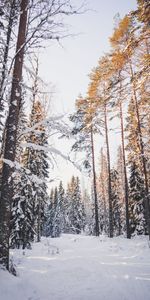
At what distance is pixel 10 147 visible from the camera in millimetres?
6172

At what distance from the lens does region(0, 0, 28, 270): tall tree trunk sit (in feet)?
18.3

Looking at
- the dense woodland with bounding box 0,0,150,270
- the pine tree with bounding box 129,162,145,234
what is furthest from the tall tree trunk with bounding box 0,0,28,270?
the pine tree with bounding box 129,162,145,234

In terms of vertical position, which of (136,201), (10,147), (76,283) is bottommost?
(76,283)

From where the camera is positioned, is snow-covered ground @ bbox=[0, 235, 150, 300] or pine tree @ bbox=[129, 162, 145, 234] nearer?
snow-covered ground @ bbox=[0, 235, 150, 300]

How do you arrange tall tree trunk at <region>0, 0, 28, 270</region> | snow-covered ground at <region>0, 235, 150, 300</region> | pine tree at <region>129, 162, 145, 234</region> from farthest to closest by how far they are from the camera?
1. pine tree at <region>129, 162, 145, 234</region>
2. tall tree trunk at <region>0, 0, 28, 270</region>
3. snow-covered ground at <region>0, 235, 150, 300</region>

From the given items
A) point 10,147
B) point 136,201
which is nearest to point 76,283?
point 10,147

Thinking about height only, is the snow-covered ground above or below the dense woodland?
below

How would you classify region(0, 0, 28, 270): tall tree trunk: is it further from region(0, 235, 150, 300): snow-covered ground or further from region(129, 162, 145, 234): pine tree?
region(129, 162, 145, 234): pine tree

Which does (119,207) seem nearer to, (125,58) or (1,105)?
(125,58)

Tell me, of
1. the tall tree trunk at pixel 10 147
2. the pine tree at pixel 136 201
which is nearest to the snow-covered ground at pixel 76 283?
the tall tree trunk at pixel 10 147

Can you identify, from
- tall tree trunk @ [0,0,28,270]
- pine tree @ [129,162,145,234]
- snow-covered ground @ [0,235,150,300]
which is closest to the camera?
snow-covered ground @ [0,235,150,300]

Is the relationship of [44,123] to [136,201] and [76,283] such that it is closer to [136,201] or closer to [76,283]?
[76,283]

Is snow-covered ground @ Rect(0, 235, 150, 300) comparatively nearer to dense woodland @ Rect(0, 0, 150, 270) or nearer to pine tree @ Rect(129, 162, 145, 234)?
dense woodland @ Rect(0, 0, 150, 270)

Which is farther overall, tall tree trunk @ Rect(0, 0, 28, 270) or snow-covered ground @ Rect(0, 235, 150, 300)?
tall tree trunk @ Rect(0, 0, 28, 270)
